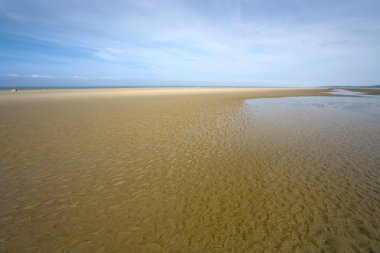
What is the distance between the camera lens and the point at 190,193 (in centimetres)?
704

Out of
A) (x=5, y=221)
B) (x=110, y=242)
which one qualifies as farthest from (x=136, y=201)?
(x=5, y=221)

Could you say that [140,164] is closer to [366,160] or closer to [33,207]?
[33,207]

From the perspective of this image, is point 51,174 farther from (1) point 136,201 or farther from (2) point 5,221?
(1) point 136,201

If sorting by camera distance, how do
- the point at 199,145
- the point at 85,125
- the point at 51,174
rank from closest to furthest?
A: the point at 51,174 → the point at 199,145 → the point at 85,125

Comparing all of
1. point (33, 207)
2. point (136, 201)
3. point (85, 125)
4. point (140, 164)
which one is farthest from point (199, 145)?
point (85, 125)

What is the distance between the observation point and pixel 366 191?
7.03 metres

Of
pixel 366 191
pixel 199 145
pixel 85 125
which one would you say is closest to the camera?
pixel 366 191

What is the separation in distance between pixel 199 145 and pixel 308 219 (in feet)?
23.4

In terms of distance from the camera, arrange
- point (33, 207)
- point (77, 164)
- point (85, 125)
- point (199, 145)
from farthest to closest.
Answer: point (85, 125) < point (199, 145) < point (77, 164) < point (33, 207)

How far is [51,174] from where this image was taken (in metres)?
8.36

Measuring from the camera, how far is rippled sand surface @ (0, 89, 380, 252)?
194 inches

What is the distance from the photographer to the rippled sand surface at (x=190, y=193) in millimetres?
4926

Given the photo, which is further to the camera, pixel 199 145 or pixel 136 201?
pixel 199 145

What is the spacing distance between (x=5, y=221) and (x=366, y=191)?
434 inches
